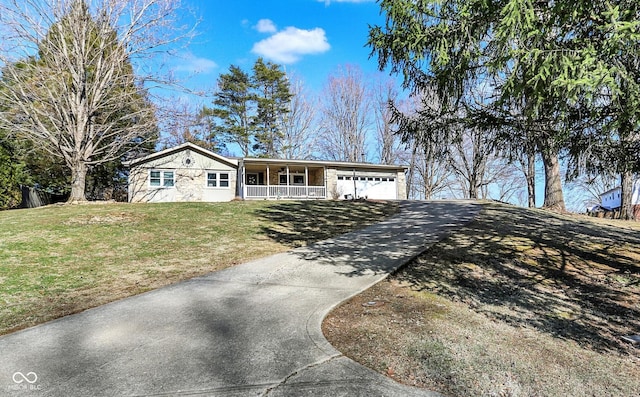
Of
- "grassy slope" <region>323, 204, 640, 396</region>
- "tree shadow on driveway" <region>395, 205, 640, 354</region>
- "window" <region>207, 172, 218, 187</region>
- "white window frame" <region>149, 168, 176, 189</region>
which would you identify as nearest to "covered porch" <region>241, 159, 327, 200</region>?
"window" <region>207, 172, 218, 187</region>

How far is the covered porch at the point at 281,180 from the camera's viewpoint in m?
20.0

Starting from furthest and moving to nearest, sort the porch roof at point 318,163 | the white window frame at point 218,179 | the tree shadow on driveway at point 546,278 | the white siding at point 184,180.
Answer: the porch roof at point 318,163 < the white window frame at point 218,179 < the white siding at point 184,180 < the tree shadow on driveway at point 546,278

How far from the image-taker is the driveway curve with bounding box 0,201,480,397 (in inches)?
91.0

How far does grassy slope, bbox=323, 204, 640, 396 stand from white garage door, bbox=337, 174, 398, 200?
1604 cm

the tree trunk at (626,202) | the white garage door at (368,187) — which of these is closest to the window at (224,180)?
the white garage door at (368,187)

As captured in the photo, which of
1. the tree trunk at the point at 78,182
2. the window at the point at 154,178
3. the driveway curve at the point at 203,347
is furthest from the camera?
the window at the point at 154,178

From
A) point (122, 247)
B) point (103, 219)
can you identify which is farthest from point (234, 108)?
point (122, 247)

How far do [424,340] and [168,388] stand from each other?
214 cm

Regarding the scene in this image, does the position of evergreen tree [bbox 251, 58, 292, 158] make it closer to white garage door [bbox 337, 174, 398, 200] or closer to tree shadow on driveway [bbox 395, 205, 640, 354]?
white garage door [bbox 337, 174, 398, 200]

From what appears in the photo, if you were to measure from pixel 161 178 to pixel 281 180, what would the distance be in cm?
763

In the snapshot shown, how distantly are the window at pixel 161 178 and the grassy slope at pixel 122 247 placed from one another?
740 cm

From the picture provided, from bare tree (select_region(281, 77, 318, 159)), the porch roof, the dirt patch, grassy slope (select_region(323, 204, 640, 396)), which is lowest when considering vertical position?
grassy slope (select_region(323, 204, 640, 396))

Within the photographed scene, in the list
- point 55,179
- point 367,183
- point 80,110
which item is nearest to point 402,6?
point 80,110

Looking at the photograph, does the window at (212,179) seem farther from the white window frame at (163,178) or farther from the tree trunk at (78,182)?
the tree trunk at (78,182)
